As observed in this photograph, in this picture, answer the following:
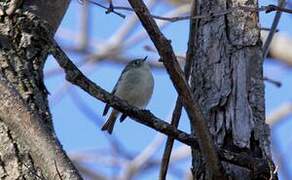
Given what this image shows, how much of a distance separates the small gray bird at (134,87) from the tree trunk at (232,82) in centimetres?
140

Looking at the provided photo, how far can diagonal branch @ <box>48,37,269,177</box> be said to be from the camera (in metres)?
1.60

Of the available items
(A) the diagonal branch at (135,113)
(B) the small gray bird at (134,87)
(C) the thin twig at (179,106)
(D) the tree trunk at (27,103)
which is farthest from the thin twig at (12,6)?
(B) the small gray bird at (134,87)

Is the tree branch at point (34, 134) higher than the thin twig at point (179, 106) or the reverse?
the reverse

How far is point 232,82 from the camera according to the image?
203 cm

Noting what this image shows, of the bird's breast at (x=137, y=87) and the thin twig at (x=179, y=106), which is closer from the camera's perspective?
the thin twig at (x=179, y=106)

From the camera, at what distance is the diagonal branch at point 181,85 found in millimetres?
1397

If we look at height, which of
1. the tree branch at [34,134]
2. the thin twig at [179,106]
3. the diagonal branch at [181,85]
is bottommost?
the tree branch at [34,134]

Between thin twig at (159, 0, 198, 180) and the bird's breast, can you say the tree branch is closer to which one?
thin twig at (159, 0, 198, 180)

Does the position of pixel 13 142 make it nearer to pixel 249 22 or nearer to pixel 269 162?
pixel 269 162

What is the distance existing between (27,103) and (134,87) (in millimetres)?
2009

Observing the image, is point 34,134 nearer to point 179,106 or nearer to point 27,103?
point 27,103

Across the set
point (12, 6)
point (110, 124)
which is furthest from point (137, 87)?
point (12, 6)

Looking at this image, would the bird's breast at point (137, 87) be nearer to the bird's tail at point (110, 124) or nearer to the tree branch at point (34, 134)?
the bird's tail at point (110, 124)

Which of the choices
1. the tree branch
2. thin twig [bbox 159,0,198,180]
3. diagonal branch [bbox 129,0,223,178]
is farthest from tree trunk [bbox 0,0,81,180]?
thin twig [bbox 159,0,198,180]
